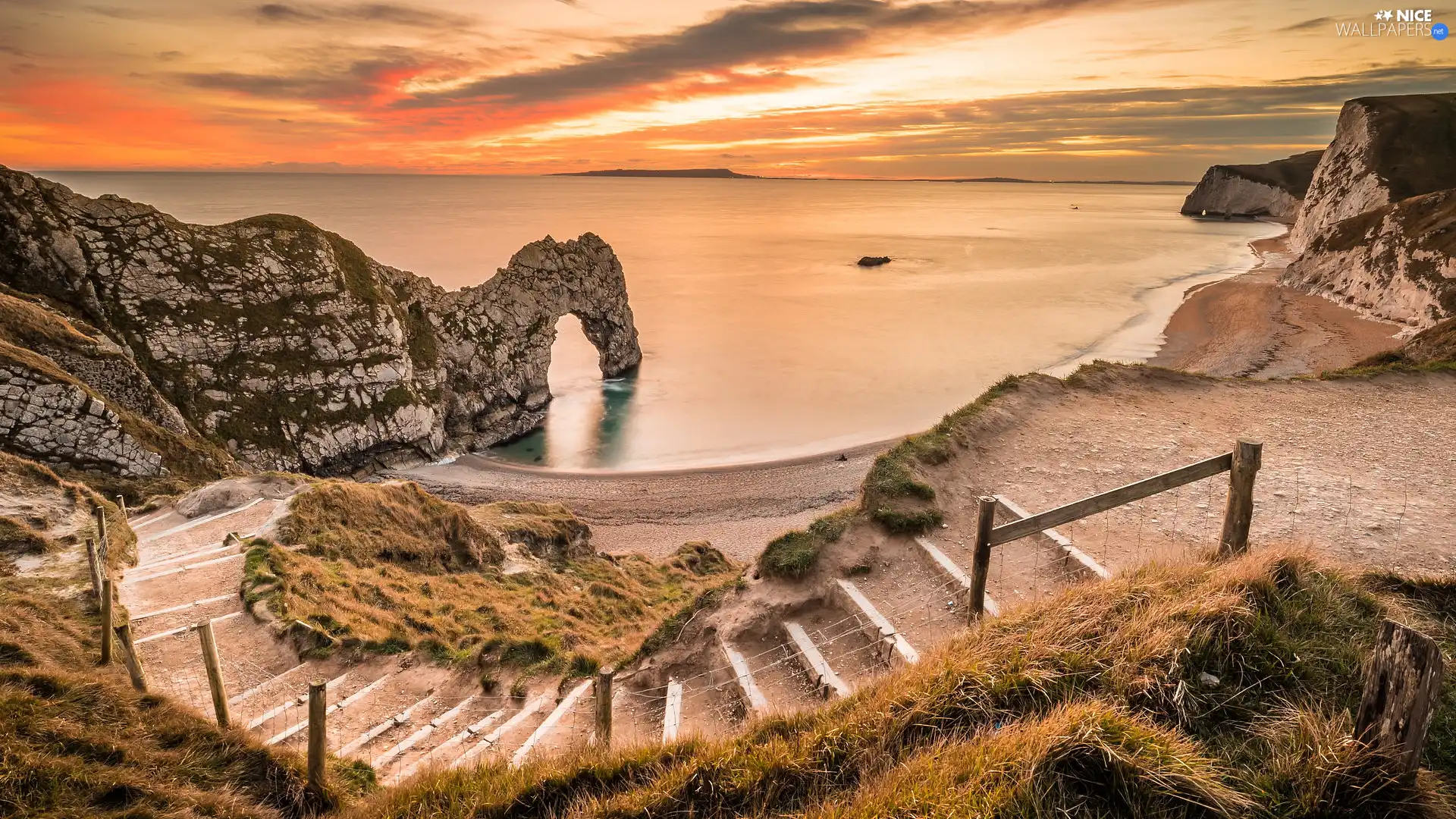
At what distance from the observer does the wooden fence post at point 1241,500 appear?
24.1 feet

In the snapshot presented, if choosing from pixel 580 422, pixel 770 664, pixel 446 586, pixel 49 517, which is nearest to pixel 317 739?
pixel 770 664

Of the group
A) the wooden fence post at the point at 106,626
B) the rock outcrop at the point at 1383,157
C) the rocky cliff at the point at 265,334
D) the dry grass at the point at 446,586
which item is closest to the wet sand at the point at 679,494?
the rocky cliff at the point at 265,334

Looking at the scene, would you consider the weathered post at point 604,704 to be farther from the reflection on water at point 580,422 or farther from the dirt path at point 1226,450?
the reflection on water at point 580,422

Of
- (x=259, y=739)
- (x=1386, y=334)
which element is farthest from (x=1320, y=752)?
(x=1386, y=334)

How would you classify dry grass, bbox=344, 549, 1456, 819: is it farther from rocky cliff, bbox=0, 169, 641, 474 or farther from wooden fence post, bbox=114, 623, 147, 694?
rocky cliff, bbox=0, 169, 641, 474

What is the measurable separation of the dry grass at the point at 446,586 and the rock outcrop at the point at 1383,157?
86894 millimetres

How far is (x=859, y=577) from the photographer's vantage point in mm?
10953

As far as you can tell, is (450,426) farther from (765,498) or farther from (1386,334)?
(1386,334)

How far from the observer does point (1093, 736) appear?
14.6 feet

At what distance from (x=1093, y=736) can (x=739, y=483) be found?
31586 mm

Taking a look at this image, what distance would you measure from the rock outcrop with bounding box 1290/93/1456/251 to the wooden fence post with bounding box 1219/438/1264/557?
87865 millimetres

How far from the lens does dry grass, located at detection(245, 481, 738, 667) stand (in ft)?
41.4

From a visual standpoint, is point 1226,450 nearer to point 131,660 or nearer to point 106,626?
point 131,660

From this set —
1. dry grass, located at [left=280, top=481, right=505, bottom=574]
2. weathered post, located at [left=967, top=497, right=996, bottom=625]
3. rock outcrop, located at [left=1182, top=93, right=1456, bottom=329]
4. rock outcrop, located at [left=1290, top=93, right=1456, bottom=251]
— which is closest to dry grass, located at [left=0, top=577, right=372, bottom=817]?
weathered post, located at [left=967, top=497, right=996, bottom=625]
